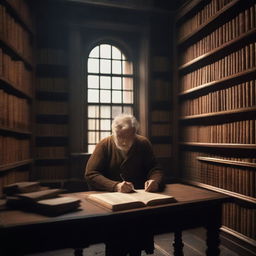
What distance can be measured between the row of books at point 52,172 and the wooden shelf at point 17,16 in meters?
1.96

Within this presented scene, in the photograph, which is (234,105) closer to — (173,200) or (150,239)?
(173,200)

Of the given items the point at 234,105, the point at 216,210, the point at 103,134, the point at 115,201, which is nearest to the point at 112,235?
the point at 115,201

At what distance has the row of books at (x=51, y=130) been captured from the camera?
416 centimetres

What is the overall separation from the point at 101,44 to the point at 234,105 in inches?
102

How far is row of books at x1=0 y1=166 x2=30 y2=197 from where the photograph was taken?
297 centimetres

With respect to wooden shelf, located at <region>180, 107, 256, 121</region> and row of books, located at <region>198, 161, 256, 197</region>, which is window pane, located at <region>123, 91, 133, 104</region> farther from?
row of books, located at <region>198, 161, 256, 197</region>

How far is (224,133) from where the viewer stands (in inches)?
130

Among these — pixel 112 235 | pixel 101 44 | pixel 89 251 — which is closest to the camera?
pixel 112 235

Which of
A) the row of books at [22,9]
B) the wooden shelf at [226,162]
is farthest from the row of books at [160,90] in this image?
the row of books at [22,9]

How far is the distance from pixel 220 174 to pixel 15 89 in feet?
8.57

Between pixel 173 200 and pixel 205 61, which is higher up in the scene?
pixel 205 61

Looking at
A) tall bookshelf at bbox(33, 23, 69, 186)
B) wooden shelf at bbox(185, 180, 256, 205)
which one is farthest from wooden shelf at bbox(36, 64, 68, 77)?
wooden shelf at bbox(185, 180, 256, 205)

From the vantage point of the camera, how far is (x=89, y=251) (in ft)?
10.4

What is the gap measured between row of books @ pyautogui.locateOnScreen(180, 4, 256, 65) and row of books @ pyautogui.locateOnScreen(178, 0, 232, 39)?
0.22 meters
